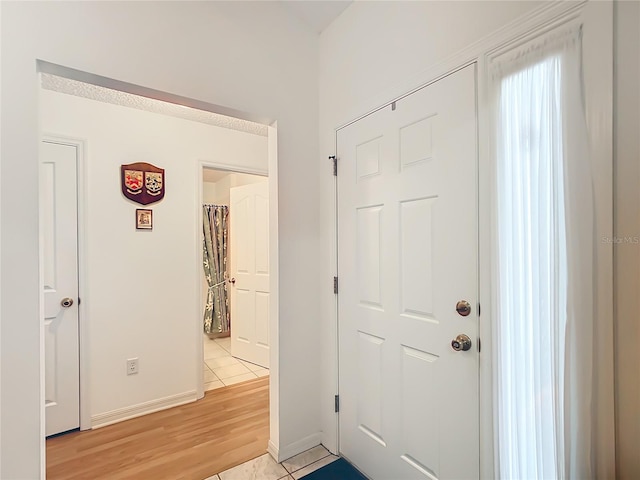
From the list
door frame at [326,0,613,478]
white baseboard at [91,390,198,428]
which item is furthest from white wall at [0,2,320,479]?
white baseboard at [91,390,198,428]

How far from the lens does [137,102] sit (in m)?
2.47

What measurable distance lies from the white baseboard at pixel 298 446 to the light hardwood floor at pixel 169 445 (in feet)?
0.56

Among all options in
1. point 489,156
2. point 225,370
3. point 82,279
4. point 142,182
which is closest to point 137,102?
point 142,182

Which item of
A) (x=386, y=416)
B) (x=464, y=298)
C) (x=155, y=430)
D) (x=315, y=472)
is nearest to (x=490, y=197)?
(x=464, y=298)

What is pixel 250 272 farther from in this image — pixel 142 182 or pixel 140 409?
pixel 140 409

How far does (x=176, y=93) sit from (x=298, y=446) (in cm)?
218

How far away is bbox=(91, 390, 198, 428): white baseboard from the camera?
232 cm

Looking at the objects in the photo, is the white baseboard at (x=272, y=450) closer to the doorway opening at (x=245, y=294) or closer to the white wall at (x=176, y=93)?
the white wall at (x=176, y=93)

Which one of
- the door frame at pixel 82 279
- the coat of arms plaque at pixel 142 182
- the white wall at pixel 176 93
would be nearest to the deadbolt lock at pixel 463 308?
the white wall at pixel 176 93

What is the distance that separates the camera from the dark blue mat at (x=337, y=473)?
1.73 metres

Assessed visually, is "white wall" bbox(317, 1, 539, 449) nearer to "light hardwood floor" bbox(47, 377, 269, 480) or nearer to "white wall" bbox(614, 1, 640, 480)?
"white wall" bbox(614, 1, 640, 480)

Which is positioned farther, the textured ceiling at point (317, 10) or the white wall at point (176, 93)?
the textured ceiling at point (317, 10)

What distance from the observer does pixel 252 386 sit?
3.00 metres

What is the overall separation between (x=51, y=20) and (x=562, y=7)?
193 centimetres
